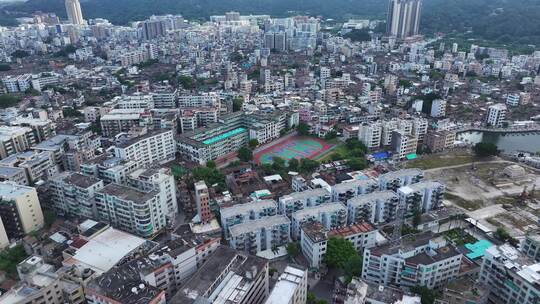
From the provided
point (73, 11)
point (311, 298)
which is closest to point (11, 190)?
point (311, 298)

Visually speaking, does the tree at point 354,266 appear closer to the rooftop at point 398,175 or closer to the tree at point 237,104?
the rooftop at point 398,175

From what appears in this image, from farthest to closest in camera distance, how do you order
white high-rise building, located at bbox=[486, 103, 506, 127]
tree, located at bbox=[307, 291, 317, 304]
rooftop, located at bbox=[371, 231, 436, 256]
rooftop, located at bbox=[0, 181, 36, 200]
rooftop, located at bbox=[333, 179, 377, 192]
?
1. white high-rise building, located at bbox=[486, 103, 506, 127]
2. rooftop, located at bbox=[333, 179, 377, 192]
3. rooftop, located at bbox=[0, 181, 36, 200]
4. rooftop, located at bbox=[371, 231, 436, 256]
5. tree, located at bbox=[307, 291, 317, 304]

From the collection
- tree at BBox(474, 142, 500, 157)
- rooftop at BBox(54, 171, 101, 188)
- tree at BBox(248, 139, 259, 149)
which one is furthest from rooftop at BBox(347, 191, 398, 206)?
rooftop at BBox(54, 171, 101, 188)

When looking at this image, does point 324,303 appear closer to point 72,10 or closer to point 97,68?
point 97,68

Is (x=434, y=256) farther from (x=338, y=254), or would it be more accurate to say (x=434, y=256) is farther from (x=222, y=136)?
(x=222, y=136)

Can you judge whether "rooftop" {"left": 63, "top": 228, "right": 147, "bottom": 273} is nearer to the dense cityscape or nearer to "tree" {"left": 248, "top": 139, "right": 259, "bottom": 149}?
the dense cityscape

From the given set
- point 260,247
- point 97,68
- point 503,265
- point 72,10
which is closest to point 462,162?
point 503,265

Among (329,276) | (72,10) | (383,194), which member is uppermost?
(72,10)
